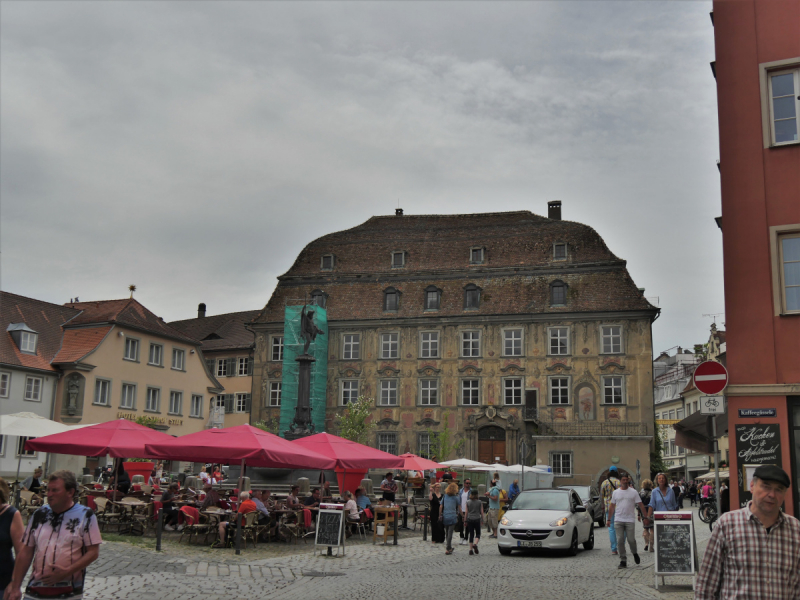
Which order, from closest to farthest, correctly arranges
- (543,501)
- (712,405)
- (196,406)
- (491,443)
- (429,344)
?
(712,405), (543,501), (491,443), (429,344), (196,406)

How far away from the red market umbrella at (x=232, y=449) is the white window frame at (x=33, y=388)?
27.9 m

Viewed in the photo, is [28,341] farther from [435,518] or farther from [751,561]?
[751,561]

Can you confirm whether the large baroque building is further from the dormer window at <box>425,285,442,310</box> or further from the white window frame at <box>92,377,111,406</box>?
the white window frame at <box>92,377,111,406</box>

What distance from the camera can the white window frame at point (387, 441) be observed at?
4984 centimetres

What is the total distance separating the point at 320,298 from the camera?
52.7 m

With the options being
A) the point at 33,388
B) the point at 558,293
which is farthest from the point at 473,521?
the point at 33,388

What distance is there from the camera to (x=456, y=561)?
1731cm

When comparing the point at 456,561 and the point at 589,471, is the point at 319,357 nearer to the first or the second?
the point at 589,471

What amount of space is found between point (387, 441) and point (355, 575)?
3564 cm

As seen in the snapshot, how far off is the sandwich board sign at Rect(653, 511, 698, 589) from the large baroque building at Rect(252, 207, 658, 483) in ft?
107

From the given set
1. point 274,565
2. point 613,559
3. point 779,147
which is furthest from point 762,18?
point 274,565

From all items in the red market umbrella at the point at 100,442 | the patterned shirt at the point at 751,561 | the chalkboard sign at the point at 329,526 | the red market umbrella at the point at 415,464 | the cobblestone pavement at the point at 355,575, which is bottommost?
the cobblestone pavement at the point at 355,575

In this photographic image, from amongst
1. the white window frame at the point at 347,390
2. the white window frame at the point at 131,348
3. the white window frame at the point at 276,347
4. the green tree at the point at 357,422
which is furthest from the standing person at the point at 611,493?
the white window frame at the point at 131,348

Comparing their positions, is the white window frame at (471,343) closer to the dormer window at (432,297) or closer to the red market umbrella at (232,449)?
the dormer window at (432,297)
